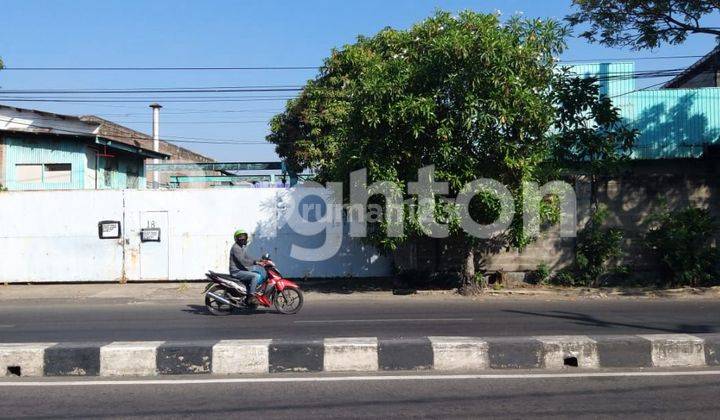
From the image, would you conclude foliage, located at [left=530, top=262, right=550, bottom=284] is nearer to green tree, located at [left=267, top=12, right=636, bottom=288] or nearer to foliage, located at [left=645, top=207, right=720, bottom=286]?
green tree, located at [left=267, top=12, right=636, bottom=288]

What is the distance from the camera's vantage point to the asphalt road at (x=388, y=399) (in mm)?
5320

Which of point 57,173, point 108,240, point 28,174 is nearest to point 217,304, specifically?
point 108,240

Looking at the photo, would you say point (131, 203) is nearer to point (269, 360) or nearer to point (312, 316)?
point (312, 316)

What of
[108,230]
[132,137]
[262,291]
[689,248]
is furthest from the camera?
[132,137]

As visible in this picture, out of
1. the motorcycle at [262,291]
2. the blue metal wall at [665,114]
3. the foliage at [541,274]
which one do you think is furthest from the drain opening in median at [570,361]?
the blue metal wall at [665,114]

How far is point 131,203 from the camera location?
54.6 ft

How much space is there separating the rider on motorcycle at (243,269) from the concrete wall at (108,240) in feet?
17.3

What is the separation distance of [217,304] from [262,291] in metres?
0.92

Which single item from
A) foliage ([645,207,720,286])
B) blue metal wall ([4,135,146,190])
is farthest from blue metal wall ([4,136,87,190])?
foliage ([645,207,720,286])

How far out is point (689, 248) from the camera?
49.2 ft

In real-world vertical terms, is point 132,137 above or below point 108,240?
above

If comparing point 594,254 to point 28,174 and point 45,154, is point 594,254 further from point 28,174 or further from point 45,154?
point 28,174

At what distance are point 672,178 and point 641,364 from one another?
1079 cm

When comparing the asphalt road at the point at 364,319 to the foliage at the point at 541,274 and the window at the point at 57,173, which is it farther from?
the window at the point at 57,173
